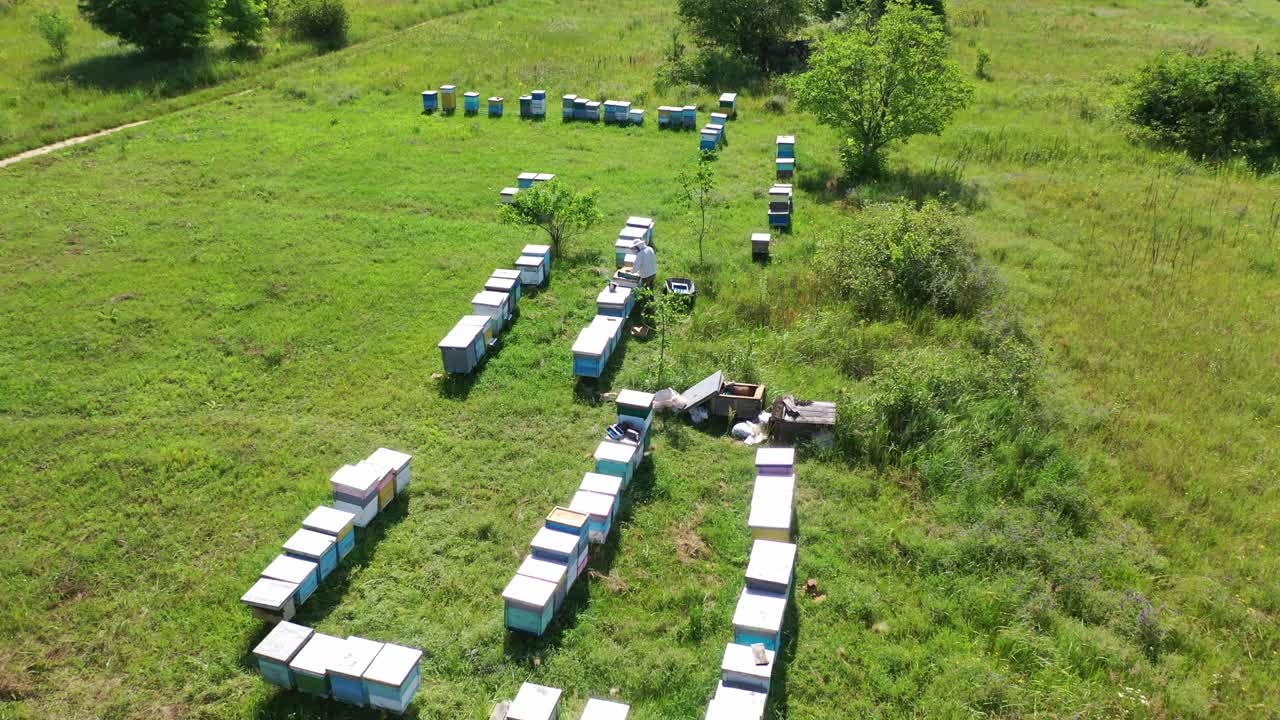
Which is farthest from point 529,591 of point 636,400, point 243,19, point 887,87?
point 243,19

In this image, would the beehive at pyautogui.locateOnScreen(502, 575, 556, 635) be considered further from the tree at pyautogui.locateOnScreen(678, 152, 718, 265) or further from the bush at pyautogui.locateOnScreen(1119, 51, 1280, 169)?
the bush at pyautogui.locateOnScreen(1119, 51, 1280, 169)

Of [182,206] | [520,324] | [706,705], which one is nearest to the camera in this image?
[706,705]

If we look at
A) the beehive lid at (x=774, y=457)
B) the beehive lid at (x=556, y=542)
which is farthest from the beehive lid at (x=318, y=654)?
the beehive lid at (x=774, y=457)

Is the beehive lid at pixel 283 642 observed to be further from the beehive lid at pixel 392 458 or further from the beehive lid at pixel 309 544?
the beehive lid at pixel 392 458

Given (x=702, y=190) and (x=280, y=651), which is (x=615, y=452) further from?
(x=702, y=190)

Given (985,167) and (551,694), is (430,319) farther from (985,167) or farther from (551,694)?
(985,167)

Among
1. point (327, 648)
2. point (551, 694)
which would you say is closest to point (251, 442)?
point (327, 648)

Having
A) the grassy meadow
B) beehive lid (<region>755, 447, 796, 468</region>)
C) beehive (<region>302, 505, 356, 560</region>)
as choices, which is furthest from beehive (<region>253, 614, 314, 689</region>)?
beehive lid (<region>755, 447, 796, 468</region>)
